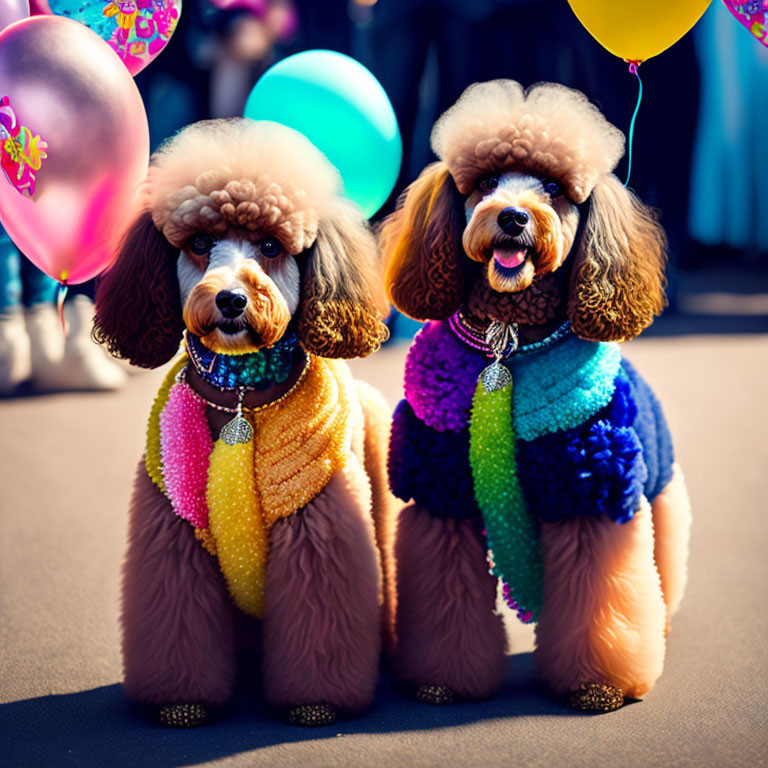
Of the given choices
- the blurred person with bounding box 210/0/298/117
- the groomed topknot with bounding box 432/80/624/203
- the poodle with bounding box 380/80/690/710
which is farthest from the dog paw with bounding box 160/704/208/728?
the blurred person with bounding box 210/0/298/117

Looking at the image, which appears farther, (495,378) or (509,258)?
(495,378)

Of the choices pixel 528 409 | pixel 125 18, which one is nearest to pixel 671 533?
pixel 528 409

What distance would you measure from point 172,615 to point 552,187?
3.81ft

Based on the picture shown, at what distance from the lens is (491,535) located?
2.20 m

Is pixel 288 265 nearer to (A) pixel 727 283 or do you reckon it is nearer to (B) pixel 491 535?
(B) pixel 491 535

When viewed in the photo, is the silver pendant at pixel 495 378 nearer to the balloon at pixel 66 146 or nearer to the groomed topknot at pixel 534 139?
the groomed topknot at pixel 534 139

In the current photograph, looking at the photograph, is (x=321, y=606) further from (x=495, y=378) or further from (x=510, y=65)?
(x=510, y=65)

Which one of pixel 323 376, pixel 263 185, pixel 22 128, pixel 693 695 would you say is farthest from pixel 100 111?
pixel 693 695

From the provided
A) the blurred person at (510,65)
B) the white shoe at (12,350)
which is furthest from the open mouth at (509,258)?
the blurred person at (510,65)

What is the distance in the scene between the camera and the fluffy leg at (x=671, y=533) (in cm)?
244

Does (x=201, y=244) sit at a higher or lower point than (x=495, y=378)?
higher

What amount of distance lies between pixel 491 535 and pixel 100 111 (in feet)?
4.06

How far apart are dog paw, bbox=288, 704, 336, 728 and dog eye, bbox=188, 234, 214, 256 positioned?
3.09ft

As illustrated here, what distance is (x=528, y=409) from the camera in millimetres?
2131
